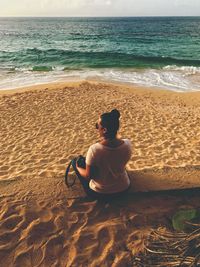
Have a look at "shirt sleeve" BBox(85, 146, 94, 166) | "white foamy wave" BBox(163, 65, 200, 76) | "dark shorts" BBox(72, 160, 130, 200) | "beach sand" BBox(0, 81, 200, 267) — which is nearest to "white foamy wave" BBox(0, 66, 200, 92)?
"white foamy wave" BBox(163, 65, 200, 76)

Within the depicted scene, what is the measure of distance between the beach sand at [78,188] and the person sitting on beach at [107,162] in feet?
0.79

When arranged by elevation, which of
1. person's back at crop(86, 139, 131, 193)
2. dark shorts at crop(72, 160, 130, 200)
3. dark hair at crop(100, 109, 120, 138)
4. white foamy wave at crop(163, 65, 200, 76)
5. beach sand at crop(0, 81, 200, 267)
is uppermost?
dark hair at crop(100, 109, 120, 138)

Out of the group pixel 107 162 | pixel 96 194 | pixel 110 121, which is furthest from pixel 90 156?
pixel 96 194

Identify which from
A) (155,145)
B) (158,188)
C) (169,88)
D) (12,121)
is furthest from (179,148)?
(169,88)

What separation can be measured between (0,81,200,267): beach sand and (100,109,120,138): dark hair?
46.7 inches

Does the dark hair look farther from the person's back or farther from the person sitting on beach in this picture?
the person's back

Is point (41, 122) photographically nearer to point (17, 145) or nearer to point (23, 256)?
point (17, 145)

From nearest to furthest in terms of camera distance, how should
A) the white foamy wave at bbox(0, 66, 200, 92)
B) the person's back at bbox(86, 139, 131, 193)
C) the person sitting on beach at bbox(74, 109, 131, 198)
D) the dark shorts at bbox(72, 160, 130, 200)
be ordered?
the person sitting on beach at bbox(74, 109, 131, 198), the person's back at bbox(86, 139, 131, 193), the dark shorts at bbox(72, 160, 130, 200), the white foamy wave at bbox(0, 66, 200, 92)

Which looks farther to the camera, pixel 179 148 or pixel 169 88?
pixel 169 88

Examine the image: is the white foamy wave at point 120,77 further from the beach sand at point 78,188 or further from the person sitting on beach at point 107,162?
the person sitting on beach at point 107,162

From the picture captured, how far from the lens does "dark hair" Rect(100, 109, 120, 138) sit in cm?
347

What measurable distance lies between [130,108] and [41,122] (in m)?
3.19

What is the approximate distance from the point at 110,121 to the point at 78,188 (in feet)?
5.09

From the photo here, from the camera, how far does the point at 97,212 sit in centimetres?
405
